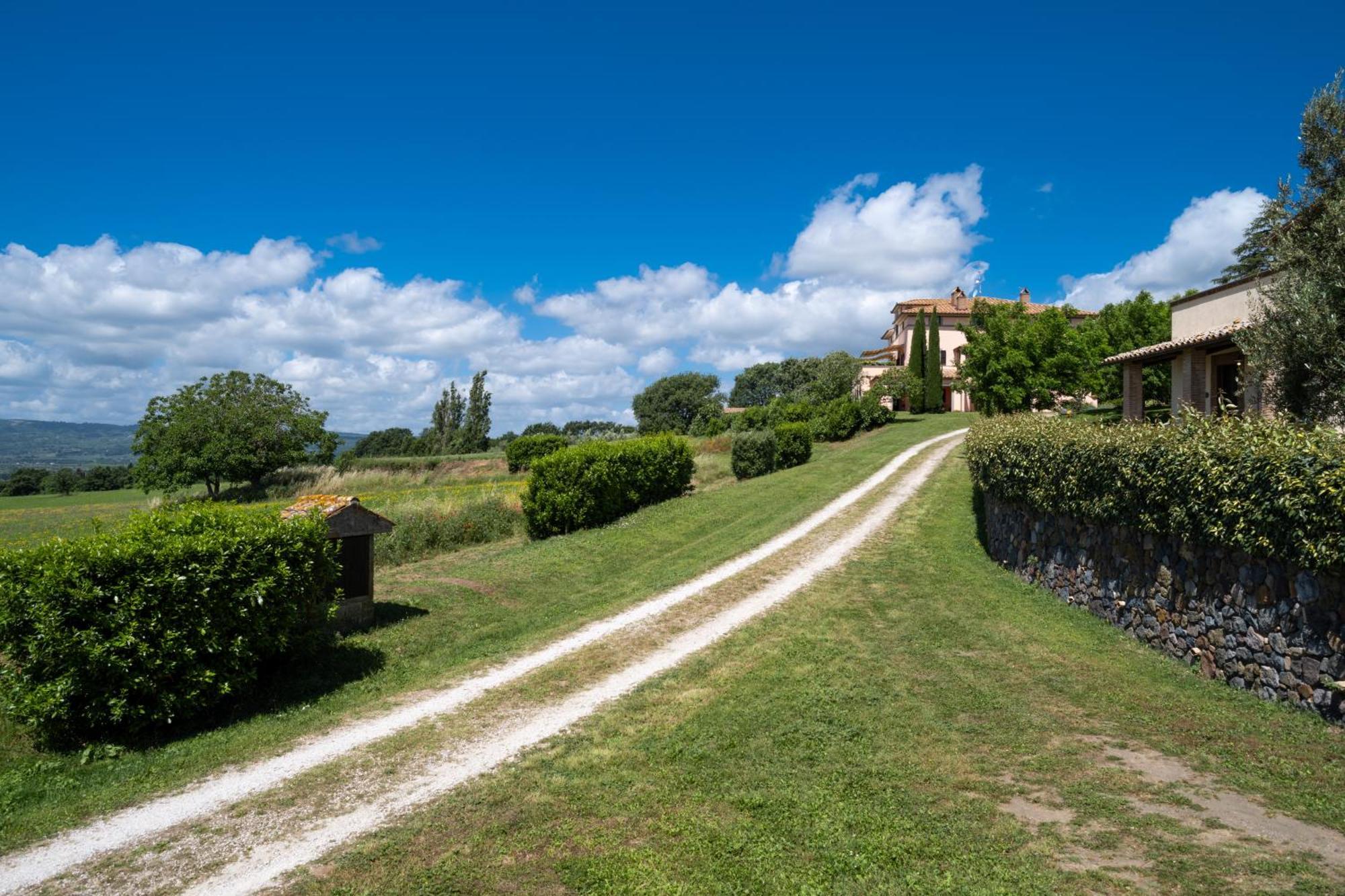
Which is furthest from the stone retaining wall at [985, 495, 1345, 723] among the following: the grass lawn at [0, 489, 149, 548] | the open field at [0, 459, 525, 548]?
the open field at [0, 459, 525, 548]

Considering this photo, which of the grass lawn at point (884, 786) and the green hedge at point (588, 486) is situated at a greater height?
the green hedge at point (588, 486)

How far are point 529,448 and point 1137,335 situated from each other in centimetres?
3370

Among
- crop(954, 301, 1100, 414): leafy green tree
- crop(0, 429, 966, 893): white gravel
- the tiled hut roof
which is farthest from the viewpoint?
crop(954, 301, 1100, 414): leafy green tree

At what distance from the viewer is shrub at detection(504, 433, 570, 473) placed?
39.8 meters

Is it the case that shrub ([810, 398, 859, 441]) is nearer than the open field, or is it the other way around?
the open field

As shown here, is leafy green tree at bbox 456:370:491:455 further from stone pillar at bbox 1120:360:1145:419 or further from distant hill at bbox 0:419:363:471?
stone pillar at bbox 1120:360:1145:419

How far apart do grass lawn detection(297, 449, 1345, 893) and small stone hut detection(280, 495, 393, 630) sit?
4.90m

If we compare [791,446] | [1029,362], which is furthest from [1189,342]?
[791,446]

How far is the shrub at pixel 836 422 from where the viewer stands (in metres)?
42.6

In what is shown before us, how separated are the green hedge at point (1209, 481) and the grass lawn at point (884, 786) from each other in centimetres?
169

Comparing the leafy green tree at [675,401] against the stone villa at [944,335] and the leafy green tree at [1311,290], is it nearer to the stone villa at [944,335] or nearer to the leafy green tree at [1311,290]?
the stone villa at [944,335]

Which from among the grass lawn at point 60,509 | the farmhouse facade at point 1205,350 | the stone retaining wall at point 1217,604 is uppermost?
the farmhouse facade at point 1205,350

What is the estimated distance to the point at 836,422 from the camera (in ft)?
140

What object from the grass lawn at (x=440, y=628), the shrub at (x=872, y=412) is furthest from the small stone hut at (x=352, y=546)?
the shrub at (x=872, y=412)
